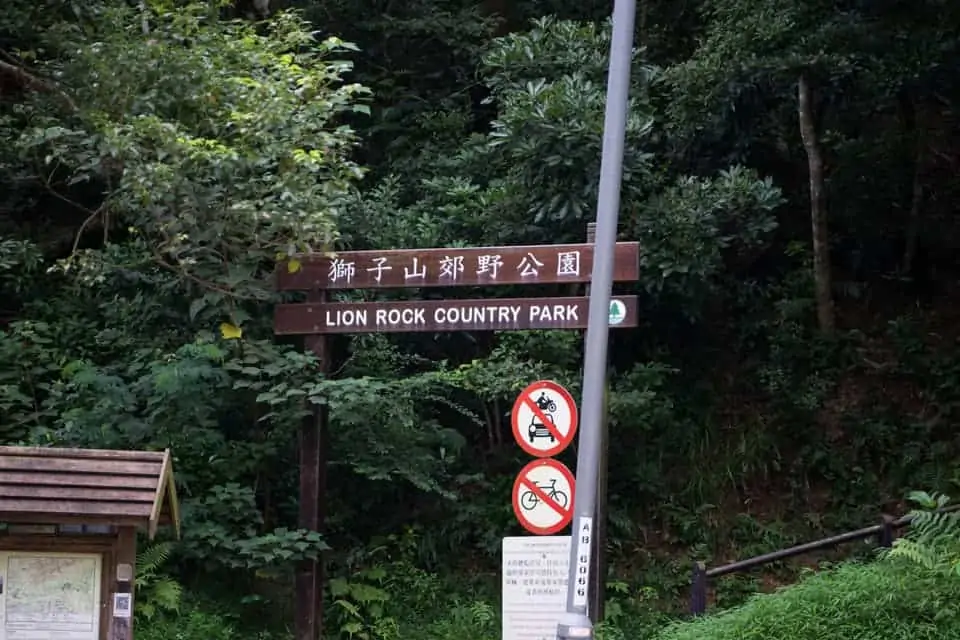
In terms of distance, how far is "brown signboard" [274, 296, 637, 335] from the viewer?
1012 cm

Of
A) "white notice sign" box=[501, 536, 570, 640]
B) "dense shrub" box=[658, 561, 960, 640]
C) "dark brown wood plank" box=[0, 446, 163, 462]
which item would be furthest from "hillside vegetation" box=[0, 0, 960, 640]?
"dark brown wood plank" box=[0, 446, 163, 462]

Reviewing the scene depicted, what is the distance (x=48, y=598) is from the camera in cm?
812

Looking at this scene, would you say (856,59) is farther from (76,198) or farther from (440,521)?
(76,198)

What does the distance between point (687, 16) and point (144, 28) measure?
865 cm

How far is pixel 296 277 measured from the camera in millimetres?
11070

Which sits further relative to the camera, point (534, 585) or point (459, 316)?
point (459, 316)

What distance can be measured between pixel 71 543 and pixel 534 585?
3.41 meters

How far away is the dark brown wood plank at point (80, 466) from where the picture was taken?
27.1 ft

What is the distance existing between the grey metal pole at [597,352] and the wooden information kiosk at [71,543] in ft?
9.80

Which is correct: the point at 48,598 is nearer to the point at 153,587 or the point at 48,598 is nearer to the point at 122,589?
the point at 122,589

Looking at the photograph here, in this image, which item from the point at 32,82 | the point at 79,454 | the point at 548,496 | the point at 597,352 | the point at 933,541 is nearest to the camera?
the point at 597,352

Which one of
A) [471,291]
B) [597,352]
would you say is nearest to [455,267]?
[597,352]

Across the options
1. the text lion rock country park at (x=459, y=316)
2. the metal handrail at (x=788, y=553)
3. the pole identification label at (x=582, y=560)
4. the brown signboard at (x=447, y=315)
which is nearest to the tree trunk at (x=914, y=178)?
the metal handrail at (x=788, y=553)

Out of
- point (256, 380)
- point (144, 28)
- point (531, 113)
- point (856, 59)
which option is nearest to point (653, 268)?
point (531, 113)
